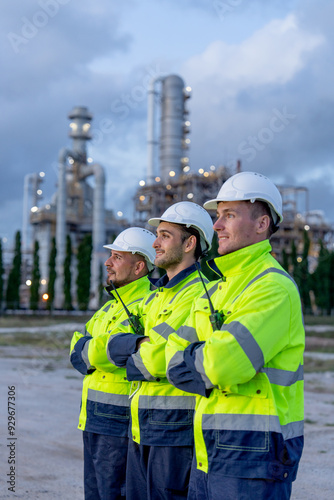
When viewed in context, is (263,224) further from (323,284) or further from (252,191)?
(323,284)

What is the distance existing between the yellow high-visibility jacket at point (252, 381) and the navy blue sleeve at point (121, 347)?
68 cm

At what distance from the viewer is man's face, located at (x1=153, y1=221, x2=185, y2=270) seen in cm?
381

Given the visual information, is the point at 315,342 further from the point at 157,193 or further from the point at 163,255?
the point at 157,193

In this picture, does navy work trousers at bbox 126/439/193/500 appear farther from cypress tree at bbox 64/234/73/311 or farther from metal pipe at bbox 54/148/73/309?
metal pipe at bbox 54/148/73/309

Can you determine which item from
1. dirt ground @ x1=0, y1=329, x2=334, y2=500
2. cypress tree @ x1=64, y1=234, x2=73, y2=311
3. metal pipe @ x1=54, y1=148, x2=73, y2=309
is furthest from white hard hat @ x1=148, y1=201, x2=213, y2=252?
metal pipe @ x1=54, y1=148, x2=73, y2=309

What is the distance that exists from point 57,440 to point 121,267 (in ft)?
13.4

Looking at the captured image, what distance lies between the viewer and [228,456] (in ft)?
8.48

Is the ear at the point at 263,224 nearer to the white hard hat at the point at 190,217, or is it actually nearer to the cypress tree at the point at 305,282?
the white hard hat at the point at 190,217

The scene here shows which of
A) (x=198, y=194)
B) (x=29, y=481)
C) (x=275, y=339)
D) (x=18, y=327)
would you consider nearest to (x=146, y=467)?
(x=275, y=339)

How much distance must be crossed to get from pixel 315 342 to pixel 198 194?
2565cm

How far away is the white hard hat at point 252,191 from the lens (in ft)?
10.0

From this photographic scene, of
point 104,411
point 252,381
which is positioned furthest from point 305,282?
point 252,381

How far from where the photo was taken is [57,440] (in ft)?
25.3

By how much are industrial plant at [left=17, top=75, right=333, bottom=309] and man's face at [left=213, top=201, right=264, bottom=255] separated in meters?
43.5
